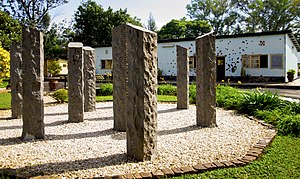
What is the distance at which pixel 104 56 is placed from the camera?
29078 mm

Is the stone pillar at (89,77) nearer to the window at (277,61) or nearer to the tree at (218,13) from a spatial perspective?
the window at (277,61)

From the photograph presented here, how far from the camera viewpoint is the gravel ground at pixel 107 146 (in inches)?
166

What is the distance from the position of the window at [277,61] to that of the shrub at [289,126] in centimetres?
1707

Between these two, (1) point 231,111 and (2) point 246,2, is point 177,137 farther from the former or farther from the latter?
(2) point 246,2

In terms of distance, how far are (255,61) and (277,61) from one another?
1.71m

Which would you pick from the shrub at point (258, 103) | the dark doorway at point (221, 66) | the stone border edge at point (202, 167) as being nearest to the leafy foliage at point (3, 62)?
the shrub at point (258, 103)

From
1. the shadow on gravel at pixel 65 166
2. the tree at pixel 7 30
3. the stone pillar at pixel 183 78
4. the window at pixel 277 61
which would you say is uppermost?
the tree at pixel 7 30

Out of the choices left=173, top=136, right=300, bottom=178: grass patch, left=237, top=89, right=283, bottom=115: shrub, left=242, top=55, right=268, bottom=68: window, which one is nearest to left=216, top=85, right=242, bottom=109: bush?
left=237, top=89, right=283, bottom=115: shrub

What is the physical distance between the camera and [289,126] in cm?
618

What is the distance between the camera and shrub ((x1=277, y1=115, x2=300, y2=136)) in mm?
6047

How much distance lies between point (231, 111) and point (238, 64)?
1556cm

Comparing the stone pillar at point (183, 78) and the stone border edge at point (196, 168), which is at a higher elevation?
the stone pillar at point (183, 78)

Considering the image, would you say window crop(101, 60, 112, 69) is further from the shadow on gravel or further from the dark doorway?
the shadow on gravel

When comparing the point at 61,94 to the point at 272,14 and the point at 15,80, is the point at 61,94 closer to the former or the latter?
the point at 15,80
